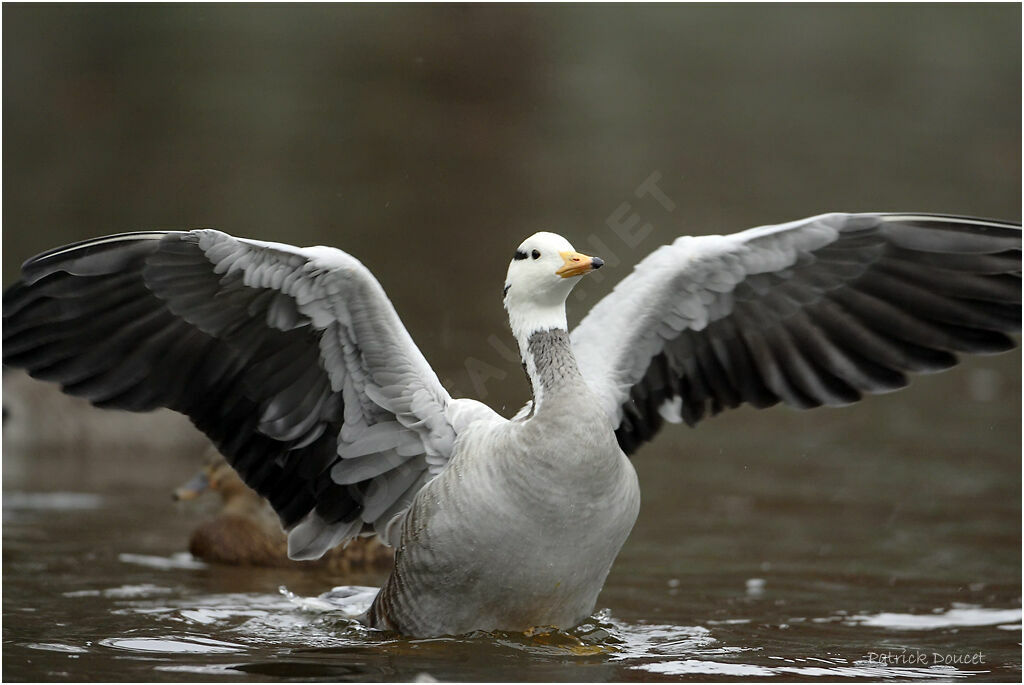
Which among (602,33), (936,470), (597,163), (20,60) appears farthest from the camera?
(602,33)

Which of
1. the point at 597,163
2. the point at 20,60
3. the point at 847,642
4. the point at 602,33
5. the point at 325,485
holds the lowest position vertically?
the point at 847,642

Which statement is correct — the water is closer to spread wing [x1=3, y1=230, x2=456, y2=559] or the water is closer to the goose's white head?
spread wing [x1=3, y1=230, x2=456, y2=559]

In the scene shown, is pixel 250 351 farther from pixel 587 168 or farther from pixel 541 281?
pixel 587 168

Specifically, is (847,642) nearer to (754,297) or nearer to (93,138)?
(754,297)

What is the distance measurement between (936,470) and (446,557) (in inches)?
214

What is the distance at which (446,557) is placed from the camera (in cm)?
591

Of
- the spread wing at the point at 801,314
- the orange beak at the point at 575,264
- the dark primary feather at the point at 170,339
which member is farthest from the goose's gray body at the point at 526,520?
the dark primary feather at the point at 170,339

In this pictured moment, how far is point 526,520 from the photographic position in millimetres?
5703

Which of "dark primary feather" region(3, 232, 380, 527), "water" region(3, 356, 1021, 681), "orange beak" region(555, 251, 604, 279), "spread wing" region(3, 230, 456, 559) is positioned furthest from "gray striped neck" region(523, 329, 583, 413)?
"water" region(3, 356, 1021, 681)

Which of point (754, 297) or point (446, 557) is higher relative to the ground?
point (754, 297)

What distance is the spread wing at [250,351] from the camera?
582 centimetres

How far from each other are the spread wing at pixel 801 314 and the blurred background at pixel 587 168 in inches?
52.7

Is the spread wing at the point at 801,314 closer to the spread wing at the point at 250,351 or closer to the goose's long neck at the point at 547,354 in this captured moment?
the goose's long neck at the point at 547,354

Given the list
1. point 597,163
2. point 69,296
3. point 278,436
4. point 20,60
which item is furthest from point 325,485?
point 20,60
